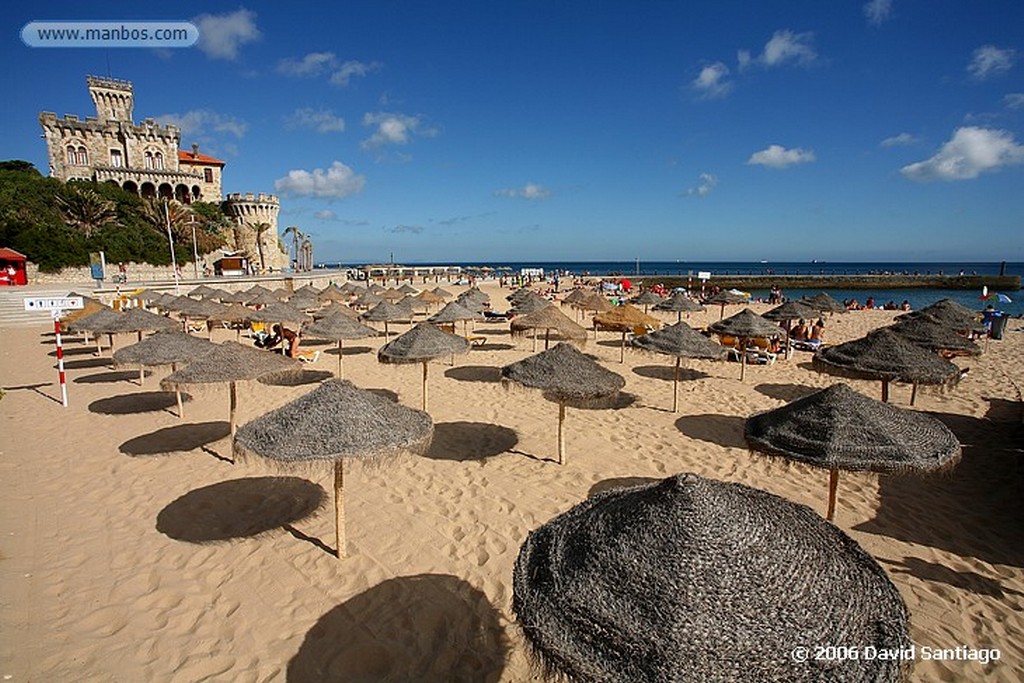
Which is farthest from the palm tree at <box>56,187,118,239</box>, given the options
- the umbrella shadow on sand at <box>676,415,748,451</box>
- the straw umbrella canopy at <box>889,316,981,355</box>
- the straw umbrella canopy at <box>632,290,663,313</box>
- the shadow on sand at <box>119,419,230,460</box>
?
the straw umbrella canopy at <box>889,316,981,355</box>

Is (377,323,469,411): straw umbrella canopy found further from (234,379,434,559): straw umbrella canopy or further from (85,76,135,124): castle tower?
(85,76,135,124): castle tower

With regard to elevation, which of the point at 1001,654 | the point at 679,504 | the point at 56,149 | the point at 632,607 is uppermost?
the point at 56,149

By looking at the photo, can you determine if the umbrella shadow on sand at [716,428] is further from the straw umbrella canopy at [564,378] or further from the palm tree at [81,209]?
the palm tree at [81,209]

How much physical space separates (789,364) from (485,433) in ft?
35.4

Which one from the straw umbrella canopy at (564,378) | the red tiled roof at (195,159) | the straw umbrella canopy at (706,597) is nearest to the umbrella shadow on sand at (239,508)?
the straw umbrella canopy at (564,378)

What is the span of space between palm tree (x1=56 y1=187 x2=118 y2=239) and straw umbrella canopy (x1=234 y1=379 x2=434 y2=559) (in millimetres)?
45235

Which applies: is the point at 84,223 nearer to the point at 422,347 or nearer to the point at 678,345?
the point at 422,347

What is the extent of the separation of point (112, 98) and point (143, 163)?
31.1 feet

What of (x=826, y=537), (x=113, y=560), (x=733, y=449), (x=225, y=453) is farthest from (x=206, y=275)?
(x=826, y=537)

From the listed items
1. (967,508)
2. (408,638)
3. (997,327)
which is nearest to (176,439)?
(408,638)

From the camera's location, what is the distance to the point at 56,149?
43.6m

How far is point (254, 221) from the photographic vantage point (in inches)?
1992

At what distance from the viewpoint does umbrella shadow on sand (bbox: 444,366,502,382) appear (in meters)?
12.7

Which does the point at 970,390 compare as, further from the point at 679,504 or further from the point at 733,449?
the point at 679,504
